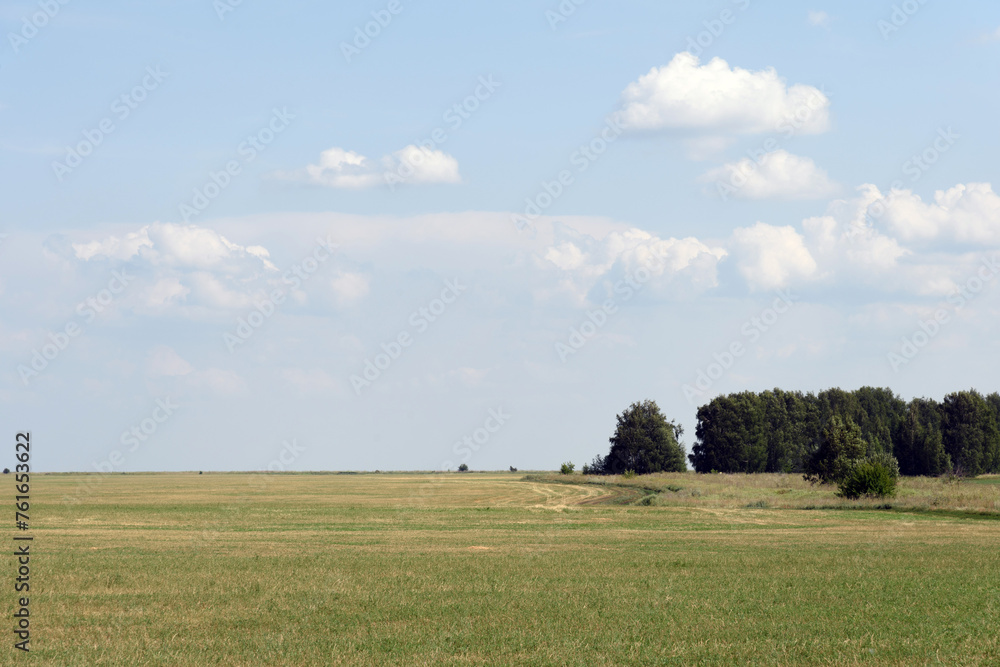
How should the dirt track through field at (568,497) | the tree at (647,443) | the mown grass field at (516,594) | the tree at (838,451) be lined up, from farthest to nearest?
the tree at (647,443) → the tree at (838,451) → the dirt track through field at (568,497) → the mown grass field at (516,594)

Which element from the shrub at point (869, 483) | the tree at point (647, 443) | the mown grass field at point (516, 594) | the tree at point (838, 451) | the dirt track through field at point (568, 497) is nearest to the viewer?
the mown grass field at point (516, 594)

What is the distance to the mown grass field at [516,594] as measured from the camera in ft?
57.9

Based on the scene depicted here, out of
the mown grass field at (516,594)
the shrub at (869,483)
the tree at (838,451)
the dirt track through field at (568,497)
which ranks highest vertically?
the tree at (838,451)

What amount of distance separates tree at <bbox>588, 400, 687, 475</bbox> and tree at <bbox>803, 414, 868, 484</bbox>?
37.2 m

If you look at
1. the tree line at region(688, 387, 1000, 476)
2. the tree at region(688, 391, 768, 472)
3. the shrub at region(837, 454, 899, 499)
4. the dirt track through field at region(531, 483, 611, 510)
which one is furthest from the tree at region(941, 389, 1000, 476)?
the shrub at region(837, 454, 899, 499)

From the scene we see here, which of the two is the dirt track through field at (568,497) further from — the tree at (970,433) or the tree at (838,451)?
the tree at (970,433)

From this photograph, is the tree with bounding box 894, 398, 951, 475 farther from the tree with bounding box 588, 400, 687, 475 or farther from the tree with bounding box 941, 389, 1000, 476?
the tree with bounding box 588, 400, 687, 475

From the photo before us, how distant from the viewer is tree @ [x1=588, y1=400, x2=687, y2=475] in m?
120

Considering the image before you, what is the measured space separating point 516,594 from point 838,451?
212ft

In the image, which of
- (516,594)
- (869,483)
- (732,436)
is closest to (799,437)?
(732,436)

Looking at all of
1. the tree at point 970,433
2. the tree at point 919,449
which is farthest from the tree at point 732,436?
the tree at point 970,433

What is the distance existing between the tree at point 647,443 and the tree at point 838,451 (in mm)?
37199

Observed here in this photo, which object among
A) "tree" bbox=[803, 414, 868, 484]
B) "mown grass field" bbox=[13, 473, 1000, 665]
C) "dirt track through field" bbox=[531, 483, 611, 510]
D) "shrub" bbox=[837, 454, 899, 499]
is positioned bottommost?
"dirt track through field" bbox=[531, 483, 611, 510]

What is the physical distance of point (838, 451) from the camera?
81750mm
